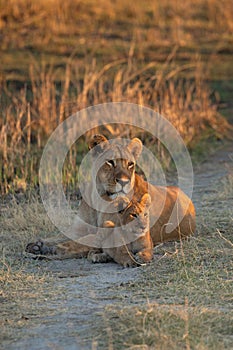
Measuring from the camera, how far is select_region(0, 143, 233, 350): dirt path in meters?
4.61

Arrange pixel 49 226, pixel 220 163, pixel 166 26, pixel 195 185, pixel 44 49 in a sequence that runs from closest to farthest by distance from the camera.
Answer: pixel 49 226, pixel 195 185, pixel 220 163, pixel 44 49, pixel 166 26

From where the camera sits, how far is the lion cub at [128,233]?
19.6ft

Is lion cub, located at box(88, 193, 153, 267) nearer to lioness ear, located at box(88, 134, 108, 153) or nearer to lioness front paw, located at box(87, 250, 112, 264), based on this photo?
lioness front paw, located at box(87, 250, 112, 264)

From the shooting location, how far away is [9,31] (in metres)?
15.3

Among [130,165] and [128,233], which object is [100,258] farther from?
[130,165]

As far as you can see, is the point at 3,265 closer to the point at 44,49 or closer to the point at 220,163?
the point at 220,163

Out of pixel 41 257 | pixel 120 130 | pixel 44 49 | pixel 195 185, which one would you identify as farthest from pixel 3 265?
pixel 44 49

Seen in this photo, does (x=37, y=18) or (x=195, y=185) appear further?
(x=37, y=18)

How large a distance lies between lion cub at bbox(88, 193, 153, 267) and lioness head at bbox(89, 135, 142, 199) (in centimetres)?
10

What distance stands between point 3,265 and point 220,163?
465 cm

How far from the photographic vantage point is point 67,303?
524 centimetres

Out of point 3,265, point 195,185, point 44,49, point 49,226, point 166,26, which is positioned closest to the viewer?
point 3,265

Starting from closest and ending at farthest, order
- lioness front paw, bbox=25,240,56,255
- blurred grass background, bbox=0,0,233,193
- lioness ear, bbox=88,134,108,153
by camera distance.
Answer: lioness ear, bbox=88,134,108,153
lioness front paw, bbox=25,240,56,255
blurred grass background, bbox=0,0,233,193

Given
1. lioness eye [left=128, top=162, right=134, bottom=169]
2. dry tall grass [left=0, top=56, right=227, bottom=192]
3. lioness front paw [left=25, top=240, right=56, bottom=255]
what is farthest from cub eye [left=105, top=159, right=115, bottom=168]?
dry tall grass [left=0, top=56, right=227, bottom=192]
